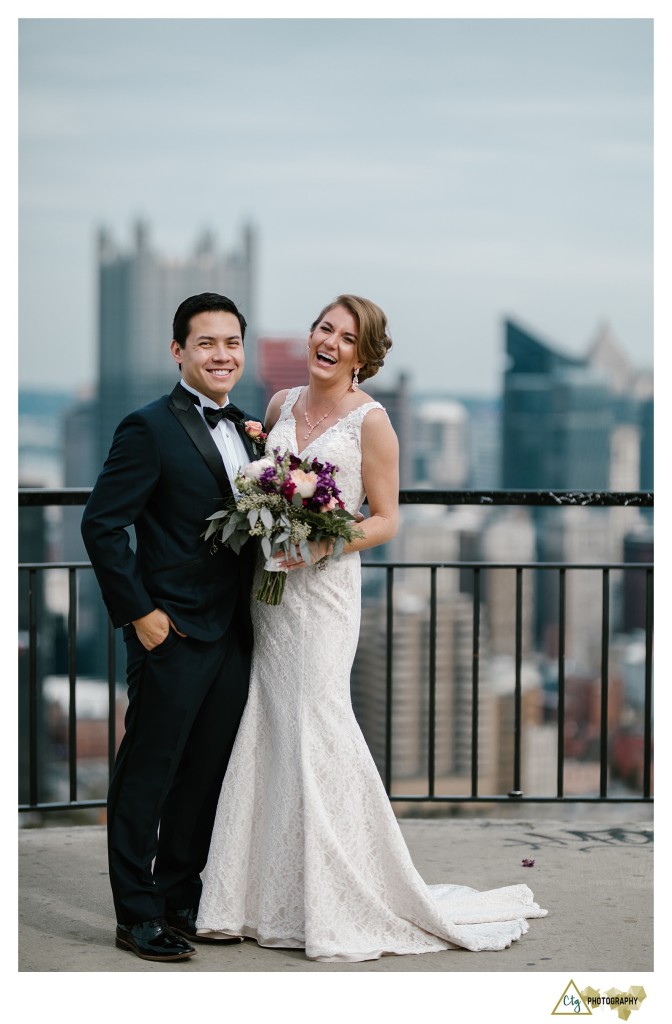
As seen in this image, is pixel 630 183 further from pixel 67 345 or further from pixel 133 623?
pixel 133 623

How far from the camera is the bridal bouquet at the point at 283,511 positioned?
10.2ft

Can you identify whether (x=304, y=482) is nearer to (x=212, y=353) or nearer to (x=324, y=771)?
(x=212, y=353)

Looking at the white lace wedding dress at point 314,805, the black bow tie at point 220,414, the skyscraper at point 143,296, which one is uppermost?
the skyscraper at point 143,296

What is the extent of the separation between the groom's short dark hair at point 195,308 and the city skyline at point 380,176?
57.6 m

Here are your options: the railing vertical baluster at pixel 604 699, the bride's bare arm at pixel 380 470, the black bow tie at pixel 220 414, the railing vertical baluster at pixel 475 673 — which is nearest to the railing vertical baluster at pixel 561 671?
the railing vertical baluster at pixel 604 699

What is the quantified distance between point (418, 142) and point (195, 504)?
254ft

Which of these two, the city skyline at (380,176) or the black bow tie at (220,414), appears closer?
the black bow tie at (220,414)

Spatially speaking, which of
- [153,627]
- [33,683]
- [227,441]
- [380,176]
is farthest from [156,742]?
[380,176]

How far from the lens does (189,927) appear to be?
11.1 feet

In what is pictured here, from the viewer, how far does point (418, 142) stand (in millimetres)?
77062

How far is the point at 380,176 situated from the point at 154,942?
248 feet

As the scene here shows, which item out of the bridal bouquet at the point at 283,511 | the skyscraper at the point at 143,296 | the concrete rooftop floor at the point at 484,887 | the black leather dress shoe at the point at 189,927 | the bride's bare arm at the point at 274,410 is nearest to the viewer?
the bridal bouquet at the point at 283,511

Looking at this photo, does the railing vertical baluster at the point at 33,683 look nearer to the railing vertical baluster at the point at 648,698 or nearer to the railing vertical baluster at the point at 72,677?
the railing vertical baluster at the point at 72,677

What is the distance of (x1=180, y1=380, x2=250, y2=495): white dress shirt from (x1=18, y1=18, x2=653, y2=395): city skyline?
189 feet
